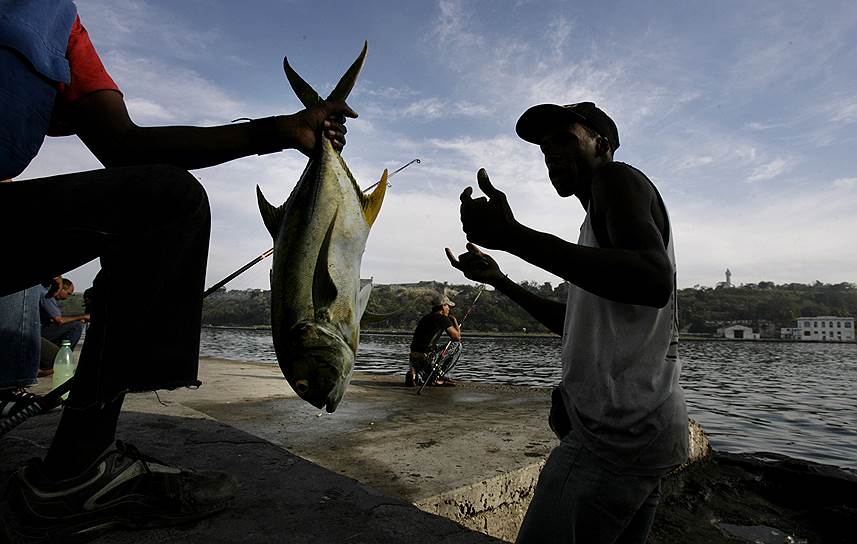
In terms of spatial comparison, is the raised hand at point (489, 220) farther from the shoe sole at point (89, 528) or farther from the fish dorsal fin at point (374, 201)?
the shoe sole at point (89, 528)

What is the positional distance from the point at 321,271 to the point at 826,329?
143 meters

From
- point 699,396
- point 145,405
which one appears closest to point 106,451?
point 145,405

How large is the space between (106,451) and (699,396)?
23.5m

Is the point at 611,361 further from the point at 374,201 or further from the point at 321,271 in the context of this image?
the point at 374,201

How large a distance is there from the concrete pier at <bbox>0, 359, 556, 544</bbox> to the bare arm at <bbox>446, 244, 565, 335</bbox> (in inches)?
41.3

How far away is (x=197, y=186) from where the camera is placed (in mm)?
1925

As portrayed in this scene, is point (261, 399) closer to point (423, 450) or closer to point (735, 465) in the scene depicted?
point (423, 450)

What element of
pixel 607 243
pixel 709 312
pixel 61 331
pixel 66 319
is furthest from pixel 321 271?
pixel 709 312

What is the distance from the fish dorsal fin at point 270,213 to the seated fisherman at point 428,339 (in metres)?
8.38

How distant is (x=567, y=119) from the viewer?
6.81 ft

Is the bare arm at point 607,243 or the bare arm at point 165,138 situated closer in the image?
the bare arm at point 607,243

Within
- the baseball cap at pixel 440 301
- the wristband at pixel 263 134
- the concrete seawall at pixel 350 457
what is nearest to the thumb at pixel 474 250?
the wristband at pixel 263 134

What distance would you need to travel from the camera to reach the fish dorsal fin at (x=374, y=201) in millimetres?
2359

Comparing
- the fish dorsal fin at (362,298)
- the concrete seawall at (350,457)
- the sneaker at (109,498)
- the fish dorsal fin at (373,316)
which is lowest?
the concrete seawall at (350,457)
